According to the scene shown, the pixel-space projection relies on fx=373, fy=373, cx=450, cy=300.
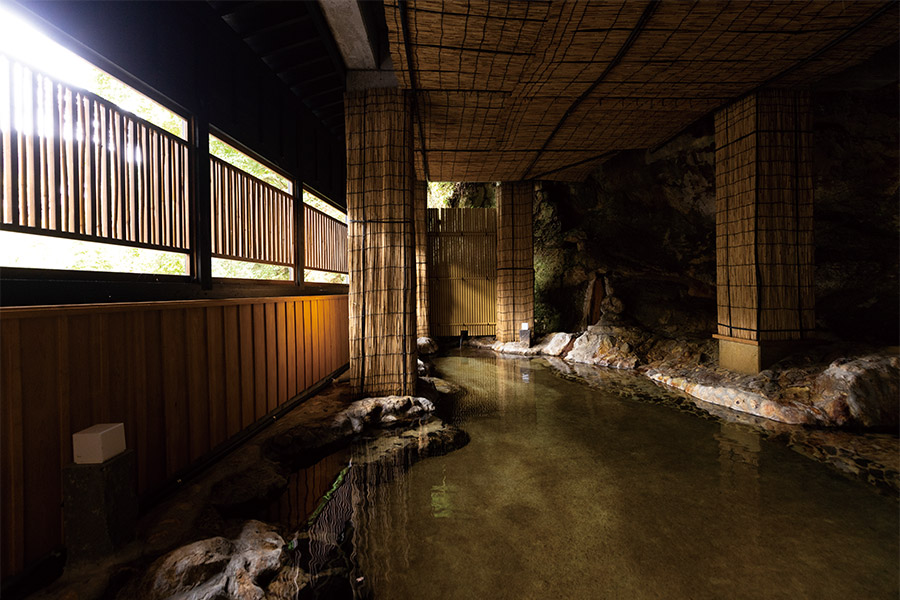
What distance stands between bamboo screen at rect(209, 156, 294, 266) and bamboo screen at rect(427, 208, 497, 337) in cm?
598

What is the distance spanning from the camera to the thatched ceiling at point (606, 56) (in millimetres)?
3664

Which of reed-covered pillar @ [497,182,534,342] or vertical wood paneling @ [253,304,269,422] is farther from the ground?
reed-covered pillar @ [497,182,534,342]

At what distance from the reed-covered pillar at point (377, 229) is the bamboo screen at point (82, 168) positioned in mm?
2093

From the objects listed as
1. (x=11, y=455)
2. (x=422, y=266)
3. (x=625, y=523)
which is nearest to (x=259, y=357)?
(x=11, y=455)

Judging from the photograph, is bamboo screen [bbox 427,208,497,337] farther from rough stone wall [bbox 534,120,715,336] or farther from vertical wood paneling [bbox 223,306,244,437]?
vertical wood paneling [bbox 223,306,244,437]

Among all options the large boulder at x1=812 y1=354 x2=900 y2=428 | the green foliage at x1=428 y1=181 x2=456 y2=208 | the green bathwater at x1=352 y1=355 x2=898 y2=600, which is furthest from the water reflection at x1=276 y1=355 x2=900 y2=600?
the green foliage at x1=428 y1=181 x2=456 y2=208

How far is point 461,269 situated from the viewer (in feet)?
36.3

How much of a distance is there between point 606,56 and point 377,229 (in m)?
3.50

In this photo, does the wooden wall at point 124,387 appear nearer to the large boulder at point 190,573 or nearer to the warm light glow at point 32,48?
the large boulder at point 190,573

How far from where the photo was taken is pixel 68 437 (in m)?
2.19

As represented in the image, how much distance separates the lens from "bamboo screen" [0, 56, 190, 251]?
2111 millimetres

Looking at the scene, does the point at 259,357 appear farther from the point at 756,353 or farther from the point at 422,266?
the point at 422,266

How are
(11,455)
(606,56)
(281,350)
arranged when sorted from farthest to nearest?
1. (281,350)
2. (606,56)
3. (11,455)

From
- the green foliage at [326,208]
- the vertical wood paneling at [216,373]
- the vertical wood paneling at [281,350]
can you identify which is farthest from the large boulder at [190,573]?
the green foliage at [326,208]
